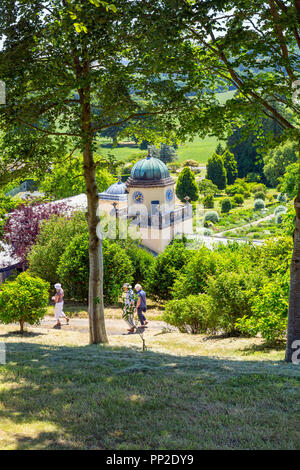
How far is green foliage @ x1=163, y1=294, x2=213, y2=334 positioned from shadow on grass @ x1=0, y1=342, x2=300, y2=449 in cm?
548

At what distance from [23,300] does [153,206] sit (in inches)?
863

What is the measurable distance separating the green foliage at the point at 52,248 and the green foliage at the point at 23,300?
7156 millimetres

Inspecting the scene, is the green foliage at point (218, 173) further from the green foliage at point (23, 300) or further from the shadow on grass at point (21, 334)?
the shadow on grass at point (21, 334)

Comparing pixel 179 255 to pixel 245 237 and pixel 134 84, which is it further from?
pixel 245 237

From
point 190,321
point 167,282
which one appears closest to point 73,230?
point 167,282

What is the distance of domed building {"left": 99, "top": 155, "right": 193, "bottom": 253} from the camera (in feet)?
107

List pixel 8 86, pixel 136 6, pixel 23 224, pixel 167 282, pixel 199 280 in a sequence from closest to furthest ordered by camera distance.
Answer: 1. pixel 136 6
2. pixel 8 86
3. pixel 199 280
4. pixel 167 282
5. pixel 23 224

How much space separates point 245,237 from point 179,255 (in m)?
21.6

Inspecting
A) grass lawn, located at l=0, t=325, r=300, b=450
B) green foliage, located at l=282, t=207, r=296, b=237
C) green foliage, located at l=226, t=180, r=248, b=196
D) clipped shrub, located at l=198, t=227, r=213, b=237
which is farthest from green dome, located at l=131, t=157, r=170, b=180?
green foliage, located at l=226, t=180, r=248, b=196

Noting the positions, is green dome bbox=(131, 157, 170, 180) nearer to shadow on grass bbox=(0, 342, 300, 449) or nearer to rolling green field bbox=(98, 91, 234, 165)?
shadow on grass bbox=(0, 342, 300, 449)

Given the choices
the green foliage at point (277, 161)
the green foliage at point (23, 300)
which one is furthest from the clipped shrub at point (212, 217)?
the green foliage at point (23, 300)

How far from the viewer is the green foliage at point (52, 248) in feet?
67.4

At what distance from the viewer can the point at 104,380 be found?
20.4ft
